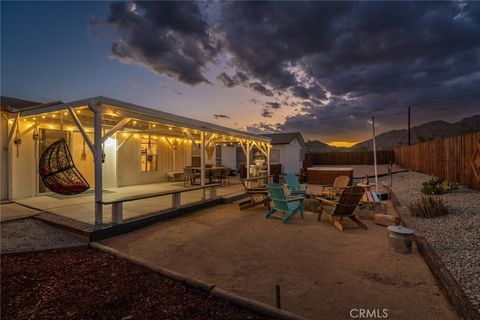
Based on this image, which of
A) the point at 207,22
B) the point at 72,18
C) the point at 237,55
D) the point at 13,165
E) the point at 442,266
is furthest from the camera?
the point at 237,55

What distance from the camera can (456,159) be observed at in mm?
7430

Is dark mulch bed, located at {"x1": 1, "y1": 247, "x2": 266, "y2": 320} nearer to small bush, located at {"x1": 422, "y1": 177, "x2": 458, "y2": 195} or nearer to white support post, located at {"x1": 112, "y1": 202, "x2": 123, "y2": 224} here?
white support post, located at {"x1": 112, "y1": 202, "x2": 123, "y2": 224}

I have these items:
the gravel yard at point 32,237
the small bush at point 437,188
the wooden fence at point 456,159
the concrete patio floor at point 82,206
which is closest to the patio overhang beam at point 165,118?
the concrete patio floor at point 82,206

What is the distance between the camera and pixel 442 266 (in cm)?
274

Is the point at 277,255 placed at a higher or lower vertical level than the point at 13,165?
lower

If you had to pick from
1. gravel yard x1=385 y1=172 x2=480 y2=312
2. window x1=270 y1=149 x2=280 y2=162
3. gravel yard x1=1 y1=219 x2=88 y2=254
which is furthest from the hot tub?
gravel yard x1=1 y1=219 x2=88 y2=254

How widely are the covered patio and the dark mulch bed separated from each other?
1.29 m

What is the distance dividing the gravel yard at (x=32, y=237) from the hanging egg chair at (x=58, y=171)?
112cm

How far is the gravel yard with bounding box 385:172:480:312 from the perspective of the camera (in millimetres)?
2455

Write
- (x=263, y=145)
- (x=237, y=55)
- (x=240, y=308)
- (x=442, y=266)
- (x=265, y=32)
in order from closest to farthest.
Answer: (x=240, y=308) → (x=442, y=266) → (x=265, y=32) → (x=237, y=55) → (x=263, y=145)

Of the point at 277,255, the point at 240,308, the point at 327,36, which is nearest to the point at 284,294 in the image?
the point at 240,308

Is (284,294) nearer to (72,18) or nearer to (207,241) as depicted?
(207,241)

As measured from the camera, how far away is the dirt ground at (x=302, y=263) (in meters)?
2.34

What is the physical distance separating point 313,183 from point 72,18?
13548 millimetres
